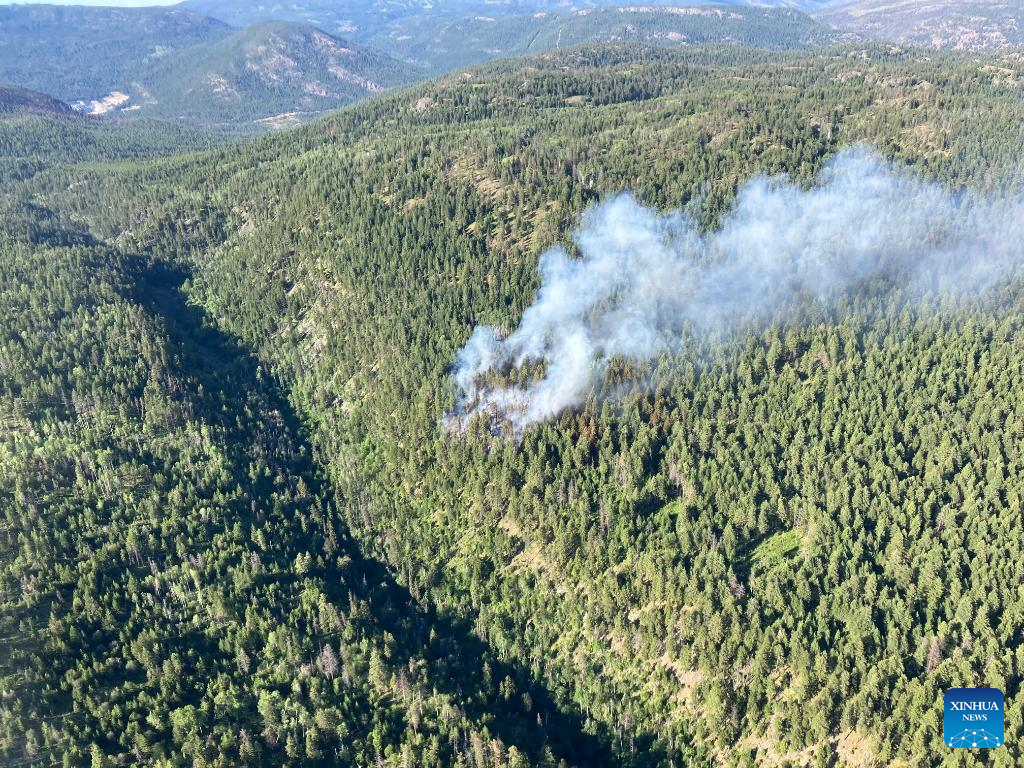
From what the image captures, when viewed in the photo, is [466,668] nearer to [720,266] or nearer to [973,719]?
[973,719]

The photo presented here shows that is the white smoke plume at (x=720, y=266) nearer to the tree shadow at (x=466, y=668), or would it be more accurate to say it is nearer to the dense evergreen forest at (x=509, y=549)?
the dense evergreen forest at (x=509, y=549)

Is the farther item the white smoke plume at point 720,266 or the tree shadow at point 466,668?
the white smoke plume at point 720,266

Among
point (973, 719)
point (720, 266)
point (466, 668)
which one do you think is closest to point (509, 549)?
point (466, 668)

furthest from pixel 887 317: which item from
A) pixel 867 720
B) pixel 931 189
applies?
pixel 867 720

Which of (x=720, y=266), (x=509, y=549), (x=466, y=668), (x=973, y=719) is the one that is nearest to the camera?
(x=973, y=719)

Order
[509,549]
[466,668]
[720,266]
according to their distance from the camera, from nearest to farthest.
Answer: [466,668]
[509,549]
[720,266]

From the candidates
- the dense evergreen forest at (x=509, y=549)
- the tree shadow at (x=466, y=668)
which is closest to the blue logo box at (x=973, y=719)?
the dense evergreen forest at (x=509, y=549)
